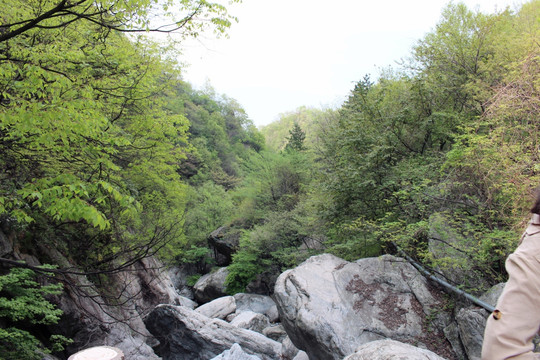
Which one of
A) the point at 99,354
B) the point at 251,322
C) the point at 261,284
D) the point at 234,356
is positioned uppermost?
the point at 99,354

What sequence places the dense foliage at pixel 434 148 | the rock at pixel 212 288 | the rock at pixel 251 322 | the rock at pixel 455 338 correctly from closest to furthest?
the rock at pixel 455 338 < the dense foliage at pixel 434 148 < the rock at pixel 251 322 < the rock at pixel 212 288

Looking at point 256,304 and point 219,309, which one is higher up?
point 219,309

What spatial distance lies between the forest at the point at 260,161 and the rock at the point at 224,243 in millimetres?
1113

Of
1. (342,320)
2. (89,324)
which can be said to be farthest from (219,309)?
(342,320)

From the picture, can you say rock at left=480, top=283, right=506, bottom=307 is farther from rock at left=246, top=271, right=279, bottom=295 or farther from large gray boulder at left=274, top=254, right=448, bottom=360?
rock at left=246, top=271, right=279, bottom=295

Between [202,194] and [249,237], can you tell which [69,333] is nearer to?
[249,237]

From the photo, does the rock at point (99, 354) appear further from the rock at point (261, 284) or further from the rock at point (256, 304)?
the rock at point (261, 284)

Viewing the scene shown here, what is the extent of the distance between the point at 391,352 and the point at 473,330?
2138 millimetres

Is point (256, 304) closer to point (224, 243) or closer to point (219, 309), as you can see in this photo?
point (219, 309)

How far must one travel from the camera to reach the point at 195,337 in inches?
317

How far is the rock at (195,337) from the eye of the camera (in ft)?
26.2

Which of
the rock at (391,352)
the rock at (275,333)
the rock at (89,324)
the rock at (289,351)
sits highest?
the rock at (89,324)

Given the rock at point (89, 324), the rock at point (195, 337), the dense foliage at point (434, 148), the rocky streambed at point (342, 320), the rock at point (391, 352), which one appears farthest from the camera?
the rock at point (195, 337)

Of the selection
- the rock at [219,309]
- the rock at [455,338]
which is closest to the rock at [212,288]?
the rock at [219,309]
